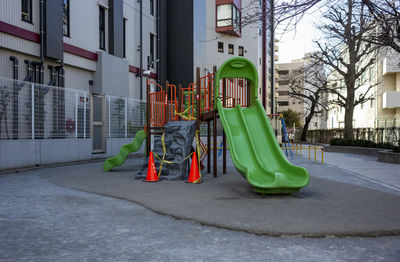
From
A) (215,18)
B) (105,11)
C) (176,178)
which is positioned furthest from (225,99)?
(215,18)

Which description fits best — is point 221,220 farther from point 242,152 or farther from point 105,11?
point 105,11

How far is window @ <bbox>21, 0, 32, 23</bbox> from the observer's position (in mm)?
A: 12734

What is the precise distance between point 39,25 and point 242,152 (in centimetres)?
1027

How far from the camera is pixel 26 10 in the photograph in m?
12.9

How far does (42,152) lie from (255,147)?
7541 millimetres

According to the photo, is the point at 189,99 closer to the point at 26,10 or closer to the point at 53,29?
the point at 53,29

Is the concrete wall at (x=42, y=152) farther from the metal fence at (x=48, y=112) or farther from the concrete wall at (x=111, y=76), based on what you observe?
the concrete wall at (x=111, y=76)

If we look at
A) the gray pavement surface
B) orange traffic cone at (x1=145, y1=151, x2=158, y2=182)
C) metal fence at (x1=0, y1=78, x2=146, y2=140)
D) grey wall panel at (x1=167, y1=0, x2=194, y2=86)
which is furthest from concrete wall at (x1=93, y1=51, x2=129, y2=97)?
the gray pavement surface

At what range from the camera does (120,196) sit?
6.56m

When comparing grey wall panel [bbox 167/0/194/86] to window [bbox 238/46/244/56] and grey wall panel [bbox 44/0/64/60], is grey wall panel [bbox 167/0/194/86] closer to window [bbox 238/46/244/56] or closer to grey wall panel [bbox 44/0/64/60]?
window [bbox 238/46/244/56]

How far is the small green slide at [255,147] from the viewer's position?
6.52 meters

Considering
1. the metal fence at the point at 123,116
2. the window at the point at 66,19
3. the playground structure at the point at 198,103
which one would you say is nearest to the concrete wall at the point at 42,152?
the metal fence at the point at 123,116

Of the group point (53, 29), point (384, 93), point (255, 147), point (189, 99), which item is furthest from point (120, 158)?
point (384, 93)

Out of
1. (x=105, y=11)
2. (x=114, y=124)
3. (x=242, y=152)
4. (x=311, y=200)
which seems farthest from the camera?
(x=105, y=11)
